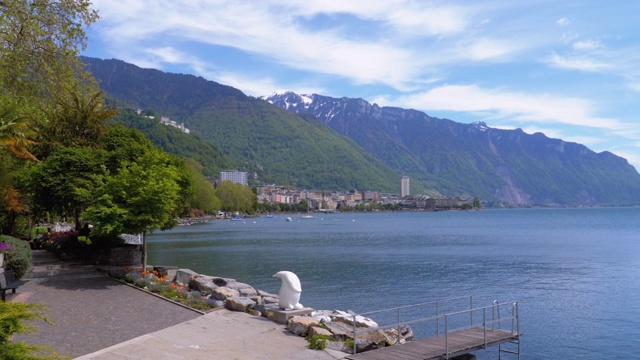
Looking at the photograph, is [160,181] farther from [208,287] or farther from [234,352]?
[234,352]

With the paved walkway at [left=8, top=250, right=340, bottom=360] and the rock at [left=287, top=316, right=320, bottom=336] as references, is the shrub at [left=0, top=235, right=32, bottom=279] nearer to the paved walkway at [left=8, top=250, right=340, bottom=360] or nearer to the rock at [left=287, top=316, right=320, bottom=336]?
the paved walkway at [left=8, top=250, right=340, bottom=360]

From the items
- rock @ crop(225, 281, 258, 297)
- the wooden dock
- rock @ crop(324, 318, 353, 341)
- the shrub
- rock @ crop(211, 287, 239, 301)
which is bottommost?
the wooden dock

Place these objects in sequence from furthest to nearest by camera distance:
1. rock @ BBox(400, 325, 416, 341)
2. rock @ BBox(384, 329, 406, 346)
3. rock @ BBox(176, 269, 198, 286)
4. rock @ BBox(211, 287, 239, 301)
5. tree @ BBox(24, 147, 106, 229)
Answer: tree @ BBox(24, 147, 106, 229) → rock @ BBox(176, 269, 198, 286) → rock @ BBox(211, 287, 239, 301) → rock @ BBox(400, 325, 416, 341) → rock @ BBox(384, 329, 406, 346)

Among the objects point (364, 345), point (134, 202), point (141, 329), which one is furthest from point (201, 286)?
point (364, 345)

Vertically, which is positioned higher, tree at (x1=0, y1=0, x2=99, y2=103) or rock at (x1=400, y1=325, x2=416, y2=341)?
tree at (x1=0, y1=0, x2=99, y2=103)

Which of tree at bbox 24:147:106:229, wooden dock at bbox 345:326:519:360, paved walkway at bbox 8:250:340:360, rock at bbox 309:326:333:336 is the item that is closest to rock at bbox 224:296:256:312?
paved walkway at bbox 8:250:340:360

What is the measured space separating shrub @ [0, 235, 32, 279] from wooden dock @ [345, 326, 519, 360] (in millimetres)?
13766

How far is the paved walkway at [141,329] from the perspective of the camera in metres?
13.8

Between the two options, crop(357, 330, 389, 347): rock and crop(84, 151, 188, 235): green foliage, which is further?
crop(84, 151, 188, 235): green foliage

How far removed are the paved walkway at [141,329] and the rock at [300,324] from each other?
0.25 metres

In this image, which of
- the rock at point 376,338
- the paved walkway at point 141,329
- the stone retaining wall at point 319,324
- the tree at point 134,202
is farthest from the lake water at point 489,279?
the tree at point 134,202

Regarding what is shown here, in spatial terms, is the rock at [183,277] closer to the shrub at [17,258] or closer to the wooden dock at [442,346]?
the shrub at [17,258]

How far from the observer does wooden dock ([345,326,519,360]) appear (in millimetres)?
14531

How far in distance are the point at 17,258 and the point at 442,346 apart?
15.7m
